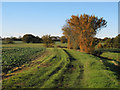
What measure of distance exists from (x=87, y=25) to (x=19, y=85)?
22.8 m

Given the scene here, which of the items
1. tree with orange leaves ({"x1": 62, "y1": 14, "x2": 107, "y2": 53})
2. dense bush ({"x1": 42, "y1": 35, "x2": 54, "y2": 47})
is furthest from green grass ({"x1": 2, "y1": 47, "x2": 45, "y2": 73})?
dense bush ({"x1": 42, "y1": 35, "x2": 54, "y2": 47})

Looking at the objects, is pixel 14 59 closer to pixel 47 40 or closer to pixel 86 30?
pixel 86 30

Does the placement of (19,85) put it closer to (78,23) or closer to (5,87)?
(5,87)

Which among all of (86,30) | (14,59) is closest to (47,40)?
(86,30)

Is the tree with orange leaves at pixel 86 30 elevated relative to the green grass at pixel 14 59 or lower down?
elevated

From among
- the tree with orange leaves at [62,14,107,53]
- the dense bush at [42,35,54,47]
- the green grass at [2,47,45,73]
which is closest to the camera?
the green grass at [2,47,45,73]

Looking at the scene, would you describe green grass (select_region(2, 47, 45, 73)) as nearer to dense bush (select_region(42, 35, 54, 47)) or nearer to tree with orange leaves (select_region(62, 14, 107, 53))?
tree with orange leaves (select_region(62, 14, 107, 53))

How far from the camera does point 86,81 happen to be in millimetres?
8555

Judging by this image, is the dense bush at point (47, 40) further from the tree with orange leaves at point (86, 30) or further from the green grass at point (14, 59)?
the green grass at point (14, 59)

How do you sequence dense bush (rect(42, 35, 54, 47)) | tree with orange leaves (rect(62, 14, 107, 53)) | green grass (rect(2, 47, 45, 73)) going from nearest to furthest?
green grass (rect(2, 47, 45, 73)) → tree with orange leaves (rect(62, 14, 107, 53)) → dense bush (rect(42, 35, 54, 47))

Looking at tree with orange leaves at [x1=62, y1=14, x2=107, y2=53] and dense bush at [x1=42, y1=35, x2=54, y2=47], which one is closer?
tree with orange leaves at [x1=62, y1=14, x2=107, y2=53]

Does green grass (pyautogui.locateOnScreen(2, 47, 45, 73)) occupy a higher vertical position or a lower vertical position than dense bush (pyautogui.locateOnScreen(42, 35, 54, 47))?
lower

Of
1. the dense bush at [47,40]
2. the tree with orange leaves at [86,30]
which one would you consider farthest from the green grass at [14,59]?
the dense bush at [47,40]

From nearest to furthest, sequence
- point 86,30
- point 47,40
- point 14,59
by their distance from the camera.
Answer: point 14,59, point 86,30, point 47,40
